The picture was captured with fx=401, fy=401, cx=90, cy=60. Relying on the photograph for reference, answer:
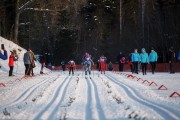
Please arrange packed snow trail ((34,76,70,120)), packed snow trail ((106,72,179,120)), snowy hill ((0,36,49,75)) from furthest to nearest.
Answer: snowy hill ((0,36,49,75)) → packed snow trail ((34,76,70,120)) → packed snow trail ((106,72,179,120))

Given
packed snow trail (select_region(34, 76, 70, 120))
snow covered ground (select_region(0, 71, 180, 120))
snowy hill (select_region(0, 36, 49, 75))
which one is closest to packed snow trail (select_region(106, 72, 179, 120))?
snow covered ground (select_region(0, 71, 180, 120))

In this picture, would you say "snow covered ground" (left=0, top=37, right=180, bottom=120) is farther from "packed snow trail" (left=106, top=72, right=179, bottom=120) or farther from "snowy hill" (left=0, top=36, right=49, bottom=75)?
"snowy hill" (left=0, top=36, right=49, bottom=75)

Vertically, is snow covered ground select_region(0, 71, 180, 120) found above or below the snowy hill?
below

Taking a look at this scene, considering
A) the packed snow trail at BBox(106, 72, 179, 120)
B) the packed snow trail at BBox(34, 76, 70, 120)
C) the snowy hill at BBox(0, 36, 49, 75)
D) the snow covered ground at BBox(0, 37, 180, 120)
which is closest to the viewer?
the packed snow trail at BBox(106, 72, 179, 120)

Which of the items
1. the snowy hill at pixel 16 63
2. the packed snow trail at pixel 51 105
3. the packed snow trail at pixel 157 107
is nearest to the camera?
the packed snow trail at pixel 157 107

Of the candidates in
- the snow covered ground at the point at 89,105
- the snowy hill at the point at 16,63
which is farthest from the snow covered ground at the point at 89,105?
the snowy hill at the point at 16,63

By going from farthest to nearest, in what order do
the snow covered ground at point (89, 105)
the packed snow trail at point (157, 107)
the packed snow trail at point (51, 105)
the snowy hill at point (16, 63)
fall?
the snowy hill at point (16, 63), the packed snow trail at point (51, 105), the snow covered ground at point (89, 105), the packed snow trail at point (157, 107)

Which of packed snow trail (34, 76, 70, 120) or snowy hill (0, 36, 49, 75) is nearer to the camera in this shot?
packed snow trail (34, 76, 70, 120)

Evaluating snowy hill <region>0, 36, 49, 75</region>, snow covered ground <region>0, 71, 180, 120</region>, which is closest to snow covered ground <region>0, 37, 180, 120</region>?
snow covered ground <region>0, 71, 180, 120</region>

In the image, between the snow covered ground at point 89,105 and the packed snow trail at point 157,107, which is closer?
the packed snow trail at point 157,107

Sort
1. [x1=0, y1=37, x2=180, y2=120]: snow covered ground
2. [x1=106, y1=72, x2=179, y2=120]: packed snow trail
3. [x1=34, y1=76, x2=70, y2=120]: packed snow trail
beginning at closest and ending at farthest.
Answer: [x1=106, y1=72, x2=179, y2=120]: packed snow trail
[x1=0, y1=37, x2=180, y2=120]: snow covered ground
[x1=34, y1=76, x2=70, y2=120]: packed snow trail

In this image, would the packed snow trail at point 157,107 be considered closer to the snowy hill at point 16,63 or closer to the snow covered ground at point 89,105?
the snow covered ground at point 89,105

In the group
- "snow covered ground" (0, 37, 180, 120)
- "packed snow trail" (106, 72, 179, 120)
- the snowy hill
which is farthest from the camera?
the snowy hill

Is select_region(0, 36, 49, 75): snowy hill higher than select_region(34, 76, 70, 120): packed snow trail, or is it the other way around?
select_region(0, 36, 49, 75): snowy hill
